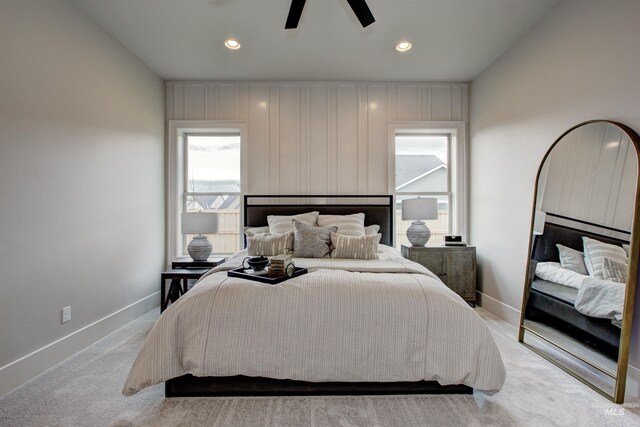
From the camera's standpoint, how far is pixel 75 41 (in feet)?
8.72

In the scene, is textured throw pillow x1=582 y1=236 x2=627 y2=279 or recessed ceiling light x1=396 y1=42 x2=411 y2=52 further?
recessed ceiling light x1=396 y1=42 x2=411 y2=52

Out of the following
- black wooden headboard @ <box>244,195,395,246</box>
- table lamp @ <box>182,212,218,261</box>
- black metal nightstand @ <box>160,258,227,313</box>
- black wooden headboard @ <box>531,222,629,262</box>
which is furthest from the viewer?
black wooden headboard @ <box>244,195,395,246</box>

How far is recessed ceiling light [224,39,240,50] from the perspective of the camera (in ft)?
10.4

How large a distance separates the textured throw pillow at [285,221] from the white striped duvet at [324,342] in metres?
1.75

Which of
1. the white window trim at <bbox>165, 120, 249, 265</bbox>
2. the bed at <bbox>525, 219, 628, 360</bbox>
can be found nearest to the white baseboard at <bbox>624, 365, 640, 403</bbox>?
the bed at <bbox>525, 219, 628, 360</bbox>

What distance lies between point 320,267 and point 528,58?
111 inches

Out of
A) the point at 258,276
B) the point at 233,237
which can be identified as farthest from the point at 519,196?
the point at 233,237

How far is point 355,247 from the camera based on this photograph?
3037 millimetres

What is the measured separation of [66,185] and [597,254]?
13.0 feet

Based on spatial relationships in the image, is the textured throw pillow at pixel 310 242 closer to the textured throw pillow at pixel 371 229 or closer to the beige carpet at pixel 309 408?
the textured throw pillow at pixel 371 229

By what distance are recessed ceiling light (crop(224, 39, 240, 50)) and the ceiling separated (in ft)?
0.16

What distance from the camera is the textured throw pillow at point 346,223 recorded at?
139 inches

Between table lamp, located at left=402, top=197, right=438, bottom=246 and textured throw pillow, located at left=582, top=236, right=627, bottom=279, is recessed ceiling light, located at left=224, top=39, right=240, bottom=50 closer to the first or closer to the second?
table lamp, located at left=402, top=197, right=438, bottom=246

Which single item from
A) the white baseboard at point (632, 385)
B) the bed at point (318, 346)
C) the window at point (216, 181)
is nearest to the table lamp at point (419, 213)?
the bed at point (318, 346)
